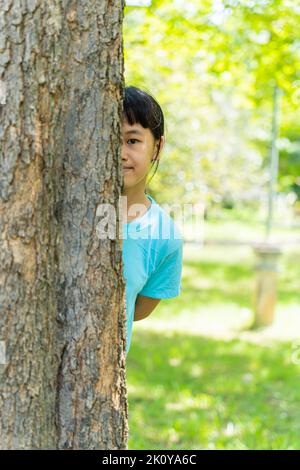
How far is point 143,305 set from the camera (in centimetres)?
256

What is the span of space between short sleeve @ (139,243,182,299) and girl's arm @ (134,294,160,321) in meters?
0.03

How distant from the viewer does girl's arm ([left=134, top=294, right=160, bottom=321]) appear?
2.53 meters

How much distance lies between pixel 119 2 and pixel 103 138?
371 mm

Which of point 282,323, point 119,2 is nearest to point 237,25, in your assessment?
point 282,323

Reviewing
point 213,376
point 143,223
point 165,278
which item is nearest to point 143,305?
point 165,278

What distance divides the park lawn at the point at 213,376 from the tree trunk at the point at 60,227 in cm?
195

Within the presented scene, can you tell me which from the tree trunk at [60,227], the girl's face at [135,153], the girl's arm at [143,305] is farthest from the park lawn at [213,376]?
the tree trunk at [60,227]

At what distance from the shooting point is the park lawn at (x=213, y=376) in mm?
4305

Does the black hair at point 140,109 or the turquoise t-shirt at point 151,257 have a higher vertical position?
the black hair at point 140,109

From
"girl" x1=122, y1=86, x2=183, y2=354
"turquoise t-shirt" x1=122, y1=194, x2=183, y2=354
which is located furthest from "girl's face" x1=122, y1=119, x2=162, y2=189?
"turquoise t-shirt" x1=122, y1=194, x2=183, y2=354

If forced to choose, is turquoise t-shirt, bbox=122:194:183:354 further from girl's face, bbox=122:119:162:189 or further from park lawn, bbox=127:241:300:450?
park lawn, bbox=127:241:300:450

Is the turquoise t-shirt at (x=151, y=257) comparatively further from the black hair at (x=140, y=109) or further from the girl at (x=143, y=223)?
the black hair at (x=140, y=109)

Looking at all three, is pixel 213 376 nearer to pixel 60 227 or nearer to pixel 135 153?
pixel 135 153

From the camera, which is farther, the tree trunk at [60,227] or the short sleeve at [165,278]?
the short sleeve at [165,278]
